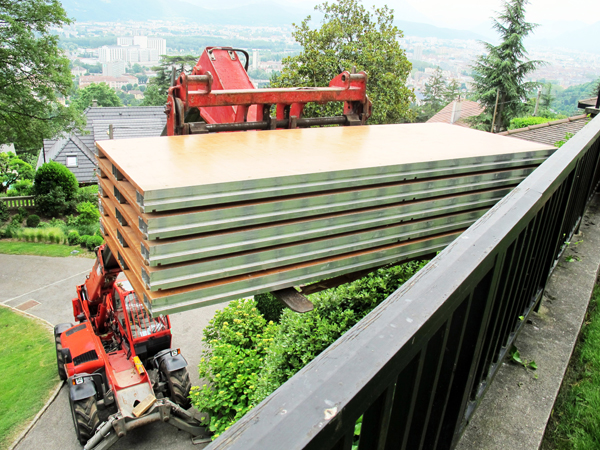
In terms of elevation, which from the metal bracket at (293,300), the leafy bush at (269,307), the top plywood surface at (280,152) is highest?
the top plywood surface at (280,152)

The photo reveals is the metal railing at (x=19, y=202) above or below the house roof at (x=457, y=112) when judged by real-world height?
below

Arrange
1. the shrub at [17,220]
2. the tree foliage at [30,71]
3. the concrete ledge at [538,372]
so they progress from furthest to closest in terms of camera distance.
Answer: the shrub at [17,220]
the tree foliage at [30,71]
the concrete ledge at [538,372]

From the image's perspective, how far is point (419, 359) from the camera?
3.47ft

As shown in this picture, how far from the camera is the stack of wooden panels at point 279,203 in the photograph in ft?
8.41

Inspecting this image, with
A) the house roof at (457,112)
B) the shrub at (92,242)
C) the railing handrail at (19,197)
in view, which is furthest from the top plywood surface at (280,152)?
the house roof at (457,112)

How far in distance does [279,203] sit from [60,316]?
42.8 ft

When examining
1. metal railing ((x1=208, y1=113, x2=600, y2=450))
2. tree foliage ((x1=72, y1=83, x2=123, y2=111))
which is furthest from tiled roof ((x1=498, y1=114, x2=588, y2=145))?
tree foliage ((x1=72, y1=83, x2=123, y2=111))

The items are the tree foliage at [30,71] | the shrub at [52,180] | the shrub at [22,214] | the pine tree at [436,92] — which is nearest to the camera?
the tree foliage at [30,71]

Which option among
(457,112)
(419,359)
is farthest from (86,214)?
(457,112)

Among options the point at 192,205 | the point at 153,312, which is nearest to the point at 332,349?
the point at 192,205

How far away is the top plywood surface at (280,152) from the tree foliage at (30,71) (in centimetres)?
1729

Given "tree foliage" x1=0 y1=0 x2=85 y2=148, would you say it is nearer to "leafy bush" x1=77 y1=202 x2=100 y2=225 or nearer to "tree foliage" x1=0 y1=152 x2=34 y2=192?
"leafy bush" x1=77 y1=202 x2=100 y2=225

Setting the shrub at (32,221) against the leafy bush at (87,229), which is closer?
the leafy bush at (87,229)

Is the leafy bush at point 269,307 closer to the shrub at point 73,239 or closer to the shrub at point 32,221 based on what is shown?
the shrub at point 73,239
